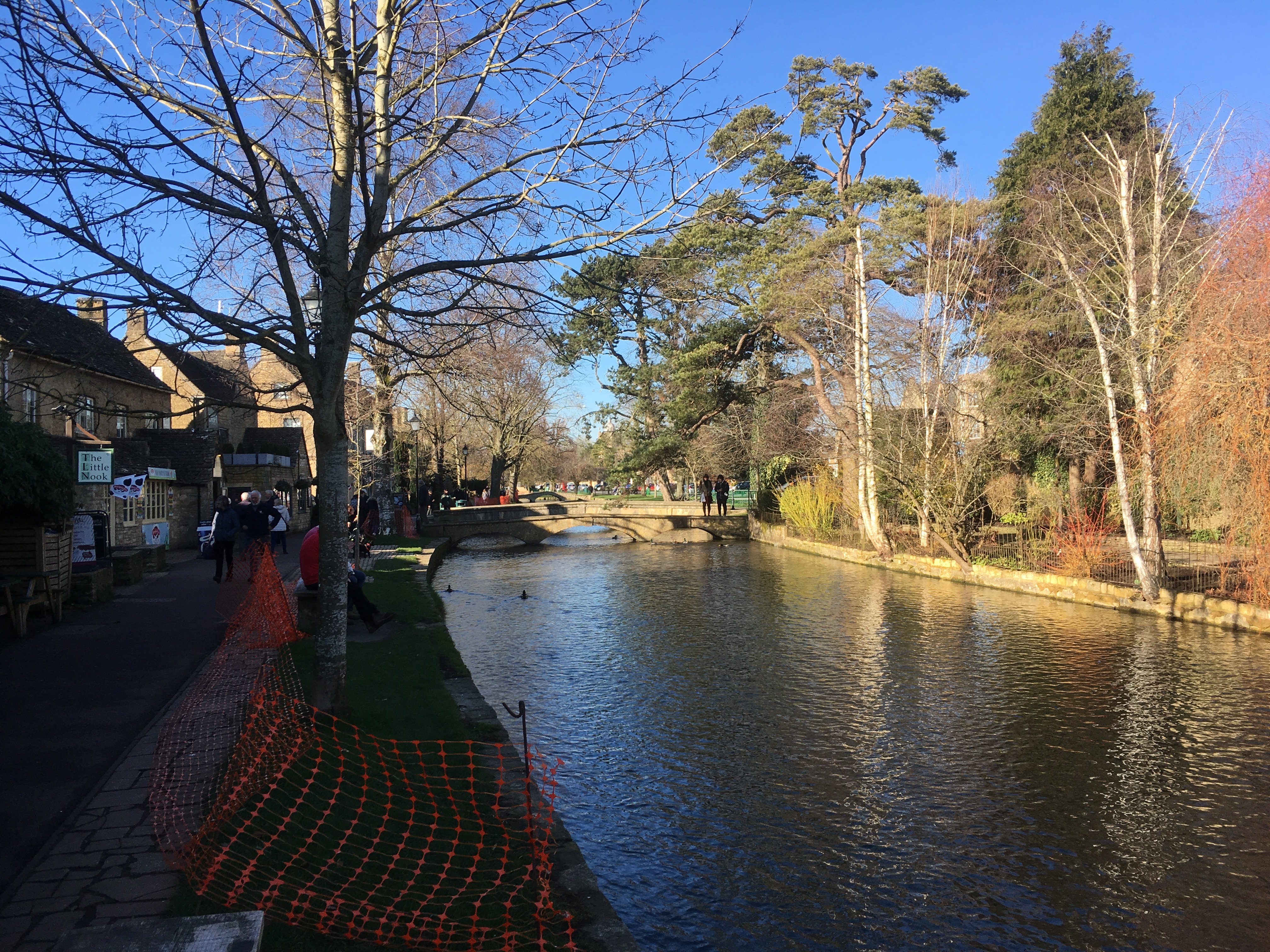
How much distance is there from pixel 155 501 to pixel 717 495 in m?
22.9

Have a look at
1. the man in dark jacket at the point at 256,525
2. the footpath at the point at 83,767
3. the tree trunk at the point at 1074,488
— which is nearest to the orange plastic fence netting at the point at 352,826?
the footpath at the point at 83,767

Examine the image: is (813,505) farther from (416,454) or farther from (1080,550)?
(416,454)

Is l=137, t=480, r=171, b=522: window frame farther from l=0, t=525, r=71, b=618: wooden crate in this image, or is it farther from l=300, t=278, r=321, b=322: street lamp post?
l=300, t=278, r=321, b=322: street lamp post

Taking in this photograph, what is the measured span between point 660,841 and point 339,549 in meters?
3.41

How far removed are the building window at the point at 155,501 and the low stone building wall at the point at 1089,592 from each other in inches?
811

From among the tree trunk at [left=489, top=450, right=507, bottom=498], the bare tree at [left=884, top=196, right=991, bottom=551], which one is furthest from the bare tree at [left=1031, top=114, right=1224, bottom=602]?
the tree trunk at [left=489, top=450, right=507, bottom=498]

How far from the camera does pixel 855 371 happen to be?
27078mm

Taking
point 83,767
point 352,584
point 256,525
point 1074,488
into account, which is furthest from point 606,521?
point 83,767

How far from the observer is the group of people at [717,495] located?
39.3m

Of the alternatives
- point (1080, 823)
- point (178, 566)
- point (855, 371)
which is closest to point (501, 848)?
point (1080, 823)

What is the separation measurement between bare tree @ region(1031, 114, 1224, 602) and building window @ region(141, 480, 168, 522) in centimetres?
2393

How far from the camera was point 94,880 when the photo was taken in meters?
4.61

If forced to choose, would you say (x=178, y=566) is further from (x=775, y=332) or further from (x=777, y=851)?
(x=775, y=332)

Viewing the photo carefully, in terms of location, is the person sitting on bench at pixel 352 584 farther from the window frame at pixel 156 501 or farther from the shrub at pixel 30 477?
the window frame at pixel 156 501
